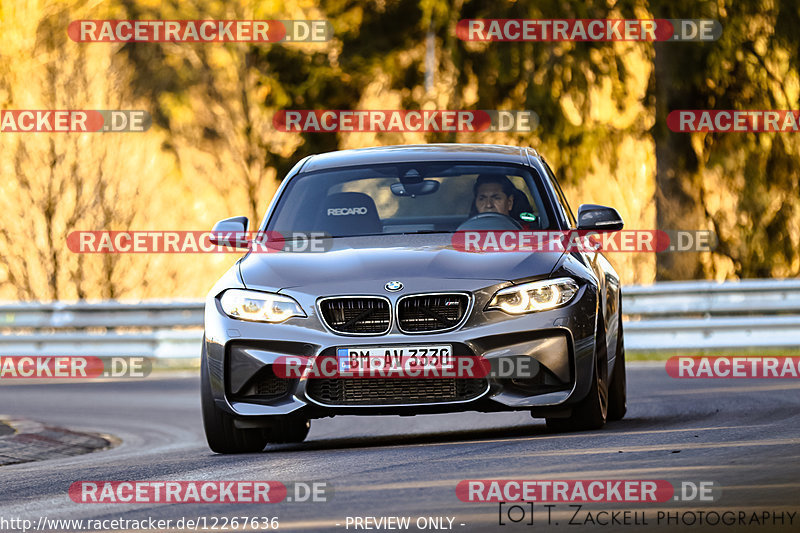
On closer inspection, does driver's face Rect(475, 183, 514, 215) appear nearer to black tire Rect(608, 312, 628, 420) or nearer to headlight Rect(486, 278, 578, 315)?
black tire Rect(608, 312, 628, 420)

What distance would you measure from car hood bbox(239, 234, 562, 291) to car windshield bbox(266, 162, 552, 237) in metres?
0.62

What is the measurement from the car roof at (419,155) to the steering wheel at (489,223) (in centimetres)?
73

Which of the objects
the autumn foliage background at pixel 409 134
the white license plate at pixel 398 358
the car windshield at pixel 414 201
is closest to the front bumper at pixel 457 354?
the white license plate at pixel 398 358

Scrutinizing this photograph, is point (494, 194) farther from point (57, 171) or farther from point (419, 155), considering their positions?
point (57, 171)

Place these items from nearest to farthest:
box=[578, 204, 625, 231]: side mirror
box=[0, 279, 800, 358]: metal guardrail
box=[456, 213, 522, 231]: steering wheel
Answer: box=[456, 213, 522, 231]: steering wheel, box=[578, 204, 625, 231]: side mirror, box=[0, 279, 800, 358]: metal guardrail

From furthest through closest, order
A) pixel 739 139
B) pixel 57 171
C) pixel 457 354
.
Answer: pixel 57 171
pixel 739 139
pixel 457 354

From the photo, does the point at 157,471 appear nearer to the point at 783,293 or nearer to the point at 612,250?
the point at 783,293

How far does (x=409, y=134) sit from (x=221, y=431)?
74.0 feet

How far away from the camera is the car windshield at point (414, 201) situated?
966 centimetres

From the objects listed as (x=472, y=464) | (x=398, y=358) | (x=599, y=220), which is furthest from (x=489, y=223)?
(x=472, y=464)

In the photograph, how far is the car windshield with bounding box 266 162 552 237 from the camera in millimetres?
9664

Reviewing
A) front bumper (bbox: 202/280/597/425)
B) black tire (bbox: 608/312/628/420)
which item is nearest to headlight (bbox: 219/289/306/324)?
front bumper (bbox: 202/280/597/425)

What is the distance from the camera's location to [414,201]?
9992mm

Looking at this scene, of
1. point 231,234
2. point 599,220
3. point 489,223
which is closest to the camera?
point 489,223
